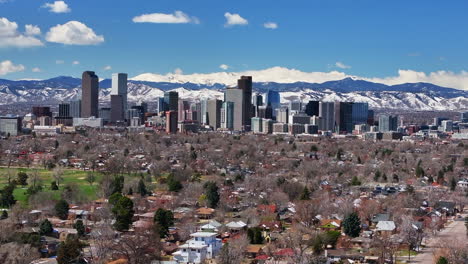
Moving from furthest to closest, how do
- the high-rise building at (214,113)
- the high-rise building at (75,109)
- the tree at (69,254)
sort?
the high-rise building at (75,109)
the high-rise building at (214,113)
the tree at (69,254)

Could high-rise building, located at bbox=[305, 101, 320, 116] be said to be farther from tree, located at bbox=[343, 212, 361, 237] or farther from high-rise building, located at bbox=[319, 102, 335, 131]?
tree, located at bbox=[343, 212, 361, 237]

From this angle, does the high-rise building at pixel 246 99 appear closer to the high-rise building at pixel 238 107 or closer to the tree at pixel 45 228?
the high-rise building at pixel 238 107

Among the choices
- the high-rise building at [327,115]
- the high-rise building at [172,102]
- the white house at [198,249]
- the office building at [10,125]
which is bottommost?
the white house at [198,249]

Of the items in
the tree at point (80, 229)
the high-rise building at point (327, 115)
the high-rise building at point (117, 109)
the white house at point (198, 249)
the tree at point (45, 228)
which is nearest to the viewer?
the white house at point (198, 249)

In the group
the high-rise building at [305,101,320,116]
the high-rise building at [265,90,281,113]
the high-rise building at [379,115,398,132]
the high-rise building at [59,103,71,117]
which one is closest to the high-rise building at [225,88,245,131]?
the high-rise building at [305,101,320,116]

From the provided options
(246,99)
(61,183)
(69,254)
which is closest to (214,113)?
(246,99)

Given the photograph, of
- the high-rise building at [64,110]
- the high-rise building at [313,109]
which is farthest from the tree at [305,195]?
the high-rise building at [64,110]
